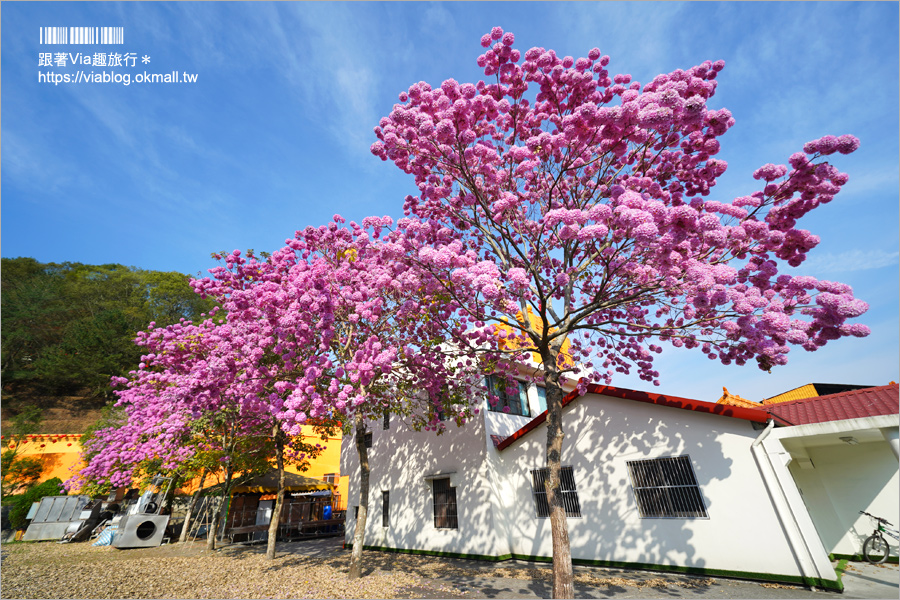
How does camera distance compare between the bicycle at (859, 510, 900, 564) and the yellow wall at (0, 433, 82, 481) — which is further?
the yellow wall at (0, 433, 82, 481)

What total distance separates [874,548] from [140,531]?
2247 cm

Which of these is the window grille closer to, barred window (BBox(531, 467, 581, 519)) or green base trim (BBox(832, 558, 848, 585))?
barred window (BBox(531, 467, 581, 519))

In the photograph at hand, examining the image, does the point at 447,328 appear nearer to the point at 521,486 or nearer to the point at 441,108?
the point at 441,108

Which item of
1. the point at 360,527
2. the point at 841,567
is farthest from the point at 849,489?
the point at 360,527

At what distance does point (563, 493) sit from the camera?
1034 centimetres

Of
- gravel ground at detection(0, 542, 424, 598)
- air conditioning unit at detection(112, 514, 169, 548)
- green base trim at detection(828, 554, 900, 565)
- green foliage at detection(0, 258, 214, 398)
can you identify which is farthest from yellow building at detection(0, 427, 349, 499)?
green base trim at detection(828, 554, 900, 565)

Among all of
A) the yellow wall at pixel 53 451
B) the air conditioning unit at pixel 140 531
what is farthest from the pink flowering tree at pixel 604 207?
the yellow wall at pixel 53 451

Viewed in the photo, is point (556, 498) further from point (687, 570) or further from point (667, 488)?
point (687, 570)

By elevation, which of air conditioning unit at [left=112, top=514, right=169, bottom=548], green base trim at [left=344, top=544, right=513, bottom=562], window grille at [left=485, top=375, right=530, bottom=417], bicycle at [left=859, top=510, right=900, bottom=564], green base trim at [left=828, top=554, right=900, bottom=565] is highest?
window grille at [left=485, top=375, right=530, bottom=417]

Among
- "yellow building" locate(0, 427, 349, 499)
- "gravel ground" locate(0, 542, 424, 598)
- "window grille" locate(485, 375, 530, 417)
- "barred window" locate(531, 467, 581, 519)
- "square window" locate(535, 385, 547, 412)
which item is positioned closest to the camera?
"gravel ground" locate(0, 542, 424, 598)

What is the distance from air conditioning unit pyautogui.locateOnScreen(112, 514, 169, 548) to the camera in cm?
1399

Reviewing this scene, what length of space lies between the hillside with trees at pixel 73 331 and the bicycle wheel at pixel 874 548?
38573 millimetres

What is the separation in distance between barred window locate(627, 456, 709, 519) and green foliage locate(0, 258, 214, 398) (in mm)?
34444

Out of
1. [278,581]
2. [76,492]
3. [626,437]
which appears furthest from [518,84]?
[76,492]
